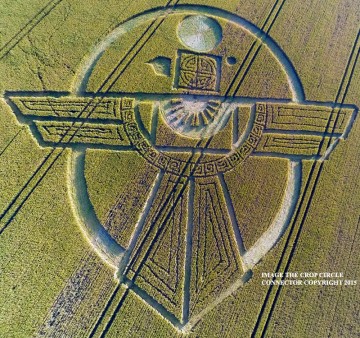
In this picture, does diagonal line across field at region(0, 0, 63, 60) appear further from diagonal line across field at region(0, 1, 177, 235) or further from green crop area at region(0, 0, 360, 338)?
diagonal line across field at region(0, 1, 177, 235)

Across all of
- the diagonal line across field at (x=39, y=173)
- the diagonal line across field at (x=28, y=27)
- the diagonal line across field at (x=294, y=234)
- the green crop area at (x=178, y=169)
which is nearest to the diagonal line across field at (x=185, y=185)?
the green crop area at (x=178, y=169)

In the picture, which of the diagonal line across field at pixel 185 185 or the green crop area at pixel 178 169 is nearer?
the diagonal line across field at pixel 185 185

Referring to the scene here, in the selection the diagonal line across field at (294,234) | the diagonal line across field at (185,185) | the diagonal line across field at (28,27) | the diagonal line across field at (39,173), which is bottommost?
the diagonal line across field at (294,234)

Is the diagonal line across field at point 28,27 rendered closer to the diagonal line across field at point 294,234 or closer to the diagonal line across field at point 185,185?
the diagonal line across field at point 185,185

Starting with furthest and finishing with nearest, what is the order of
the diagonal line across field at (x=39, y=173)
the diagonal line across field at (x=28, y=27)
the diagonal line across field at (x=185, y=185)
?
the diagonal line across field at (x=28, y=27) → the diagonal line across field at (x=39, y=173) → the diagonal line across field at (x=185, y=185)

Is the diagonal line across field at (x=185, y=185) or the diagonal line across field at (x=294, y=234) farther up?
the diagonal line across field at (x=185, y=185)

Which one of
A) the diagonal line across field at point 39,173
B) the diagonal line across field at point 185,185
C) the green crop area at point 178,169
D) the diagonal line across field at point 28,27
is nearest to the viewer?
the diagonal line across field at point 185,185

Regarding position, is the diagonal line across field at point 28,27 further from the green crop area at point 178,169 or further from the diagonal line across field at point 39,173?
the diagonal line across field at point 39,173

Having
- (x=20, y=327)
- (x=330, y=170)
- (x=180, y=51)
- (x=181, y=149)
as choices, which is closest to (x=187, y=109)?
(x=181, y=149)

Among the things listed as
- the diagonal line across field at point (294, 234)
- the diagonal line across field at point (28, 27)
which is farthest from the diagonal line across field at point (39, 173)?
the diagonal line across field at point (294, 234)
